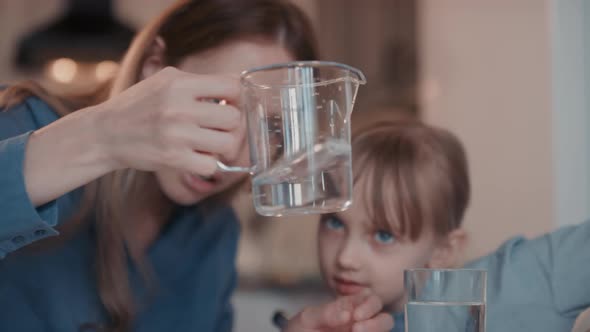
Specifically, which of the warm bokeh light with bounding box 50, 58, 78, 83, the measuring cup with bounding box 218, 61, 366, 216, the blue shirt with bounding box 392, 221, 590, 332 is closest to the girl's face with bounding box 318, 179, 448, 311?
the blue shirt with bounding box 392, 221, 590, 332

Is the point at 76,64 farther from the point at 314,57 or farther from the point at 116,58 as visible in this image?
the point at 314,57

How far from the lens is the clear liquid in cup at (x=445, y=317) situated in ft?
2.10

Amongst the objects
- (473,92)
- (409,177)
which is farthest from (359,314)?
(473,92)

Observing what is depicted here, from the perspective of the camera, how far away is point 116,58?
131 inches

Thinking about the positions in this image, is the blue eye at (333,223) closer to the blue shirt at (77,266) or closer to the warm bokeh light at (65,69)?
the blue shirt at (77,266)

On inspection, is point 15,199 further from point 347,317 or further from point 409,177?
point 409,177

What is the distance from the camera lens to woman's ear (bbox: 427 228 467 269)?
1157 millimetres

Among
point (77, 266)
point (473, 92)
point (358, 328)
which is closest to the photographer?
point (358, 328)

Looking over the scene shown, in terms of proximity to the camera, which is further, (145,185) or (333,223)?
(145,185)

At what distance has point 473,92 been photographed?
180 centimetres

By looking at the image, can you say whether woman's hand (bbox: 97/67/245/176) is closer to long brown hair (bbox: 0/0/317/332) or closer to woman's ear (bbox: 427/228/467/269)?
long brown hair (bbox: 0/0/317/332)

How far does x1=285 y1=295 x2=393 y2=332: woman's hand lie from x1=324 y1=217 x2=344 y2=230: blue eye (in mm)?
213

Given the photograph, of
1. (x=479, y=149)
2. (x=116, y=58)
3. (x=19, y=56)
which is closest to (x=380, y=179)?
(x=479, y=149)

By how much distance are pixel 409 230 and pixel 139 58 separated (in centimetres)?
51
